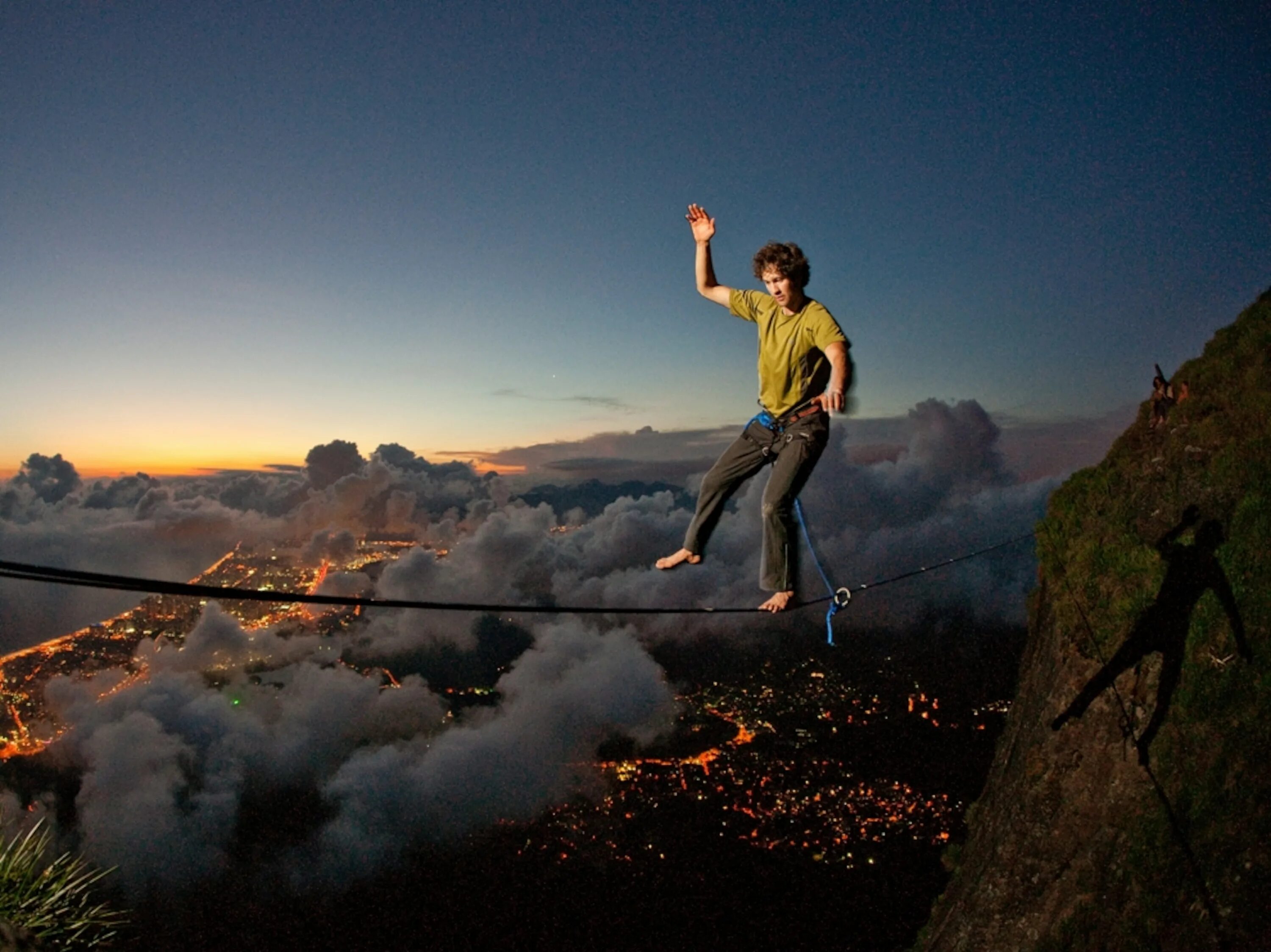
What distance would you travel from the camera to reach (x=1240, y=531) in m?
12.3

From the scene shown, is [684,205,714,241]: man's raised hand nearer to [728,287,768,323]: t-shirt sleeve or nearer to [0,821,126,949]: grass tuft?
[728,287,768,323]: t-shirt sleeve

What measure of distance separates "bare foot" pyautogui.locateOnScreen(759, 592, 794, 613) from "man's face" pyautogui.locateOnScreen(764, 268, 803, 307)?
364 cm

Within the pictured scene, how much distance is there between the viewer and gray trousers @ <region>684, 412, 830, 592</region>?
7.04m

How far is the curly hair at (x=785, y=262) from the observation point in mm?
6648

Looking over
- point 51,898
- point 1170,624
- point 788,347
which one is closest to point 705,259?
point 788,347

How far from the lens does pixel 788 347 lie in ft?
22.2

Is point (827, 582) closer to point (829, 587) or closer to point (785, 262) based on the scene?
point (829, 587)

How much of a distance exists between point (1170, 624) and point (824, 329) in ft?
38.7

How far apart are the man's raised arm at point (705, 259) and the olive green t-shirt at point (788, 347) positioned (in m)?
0.18

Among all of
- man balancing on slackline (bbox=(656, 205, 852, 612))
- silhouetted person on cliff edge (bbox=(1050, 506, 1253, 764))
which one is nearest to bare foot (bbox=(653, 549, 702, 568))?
man balancing on slackline (bbox=(656, 205, 852, 612))

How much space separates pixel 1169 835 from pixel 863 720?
650 ft

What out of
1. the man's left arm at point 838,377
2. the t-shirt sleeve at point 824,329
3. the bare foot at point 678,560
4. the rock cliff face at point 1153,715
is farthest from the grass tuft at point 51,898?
the rock cliff face at point 1153,715

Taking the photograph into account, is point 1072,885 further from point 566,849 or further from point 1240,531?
point 566,849

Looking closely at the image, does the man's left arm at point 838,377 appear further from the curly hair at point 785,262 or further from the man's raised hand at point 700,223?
the man's raised hand at point 700,223
